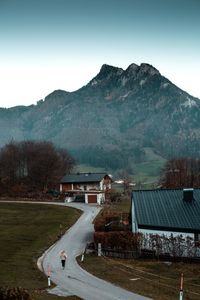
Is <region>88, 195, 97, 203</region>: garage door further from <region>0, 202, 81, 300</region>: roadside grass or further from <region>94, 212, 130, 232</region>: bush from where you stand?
<region>94, 212, 130, 232</region>: bush

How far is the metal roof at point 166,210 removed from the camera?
124 feet

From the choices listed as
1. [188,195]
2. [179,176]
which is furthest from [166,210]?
[179,176]

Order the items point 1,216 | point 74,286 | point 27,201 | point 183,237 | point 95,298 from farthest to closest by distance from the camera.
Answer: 1. point 27,201
2. point 1,216
3. point 183,237
4. point 74,286
5. point 95,298

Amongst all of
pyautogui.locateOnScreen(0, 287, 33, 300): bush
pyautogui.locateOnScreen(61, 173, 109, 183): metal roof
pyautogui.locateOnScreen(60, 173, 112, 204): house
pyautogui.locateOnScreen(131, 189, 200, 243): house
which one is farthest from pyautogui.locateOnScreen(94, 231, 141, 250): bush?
pyautogui.locateOnScreen(61, 173, 109, 183): metal roof

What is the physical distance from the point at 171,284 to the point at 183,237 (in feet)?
34.6

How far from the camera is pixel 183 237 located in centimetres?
3712

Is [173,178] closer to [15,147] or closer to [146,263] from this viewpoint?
[15,147]

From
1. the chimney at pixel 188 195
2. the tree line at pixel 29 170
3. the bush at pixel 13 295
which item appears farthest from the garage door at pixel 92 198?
the bush at pixel 13 295

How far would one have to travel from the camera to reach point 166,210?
40.6m

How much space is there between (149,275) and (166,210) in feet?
38.1

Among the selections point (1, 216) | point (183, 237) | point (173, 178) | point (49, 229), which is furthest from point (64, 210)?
point (183, 237)

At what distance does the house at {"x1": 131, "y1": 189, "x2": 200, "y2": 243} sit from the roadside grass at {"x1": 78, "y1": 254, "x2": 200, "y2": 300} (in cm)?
374

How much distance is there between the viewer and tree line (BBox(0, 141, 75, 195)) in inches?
4456

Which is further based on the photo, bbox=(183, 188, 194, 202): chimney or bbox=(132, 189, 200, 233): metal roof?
bbox=(183, 188, 194, 202): chimney
